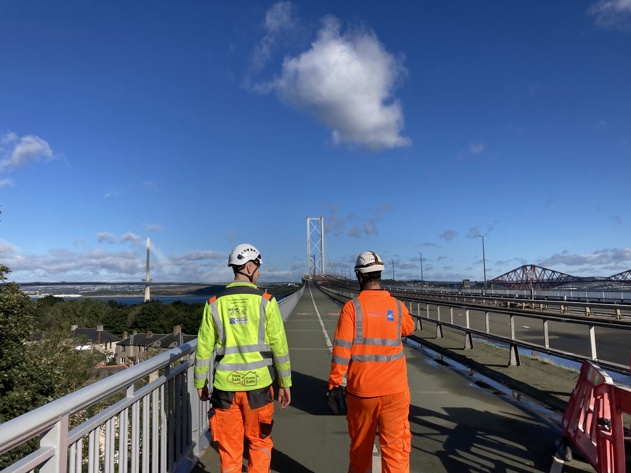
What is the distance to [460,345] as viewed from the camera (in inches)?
508

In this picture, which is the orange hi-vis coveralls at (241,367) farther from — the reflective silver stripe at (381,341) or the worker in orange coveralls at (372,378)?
the reflective silver stripe at (381,341)

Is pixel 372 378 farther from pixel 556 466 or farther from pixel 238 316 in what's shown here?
pixel 556 466

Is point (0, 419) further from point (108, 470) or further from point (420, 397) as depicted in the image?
point (108, 470)

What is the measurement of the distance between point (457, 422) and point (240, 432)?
11.8 ft

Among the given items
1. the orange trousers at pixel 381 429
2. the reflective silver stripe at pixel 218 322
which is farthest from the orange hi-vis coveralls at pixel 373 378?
the reflective silver stripe at pixel 218 322

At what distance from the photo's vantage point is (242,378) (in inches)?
141

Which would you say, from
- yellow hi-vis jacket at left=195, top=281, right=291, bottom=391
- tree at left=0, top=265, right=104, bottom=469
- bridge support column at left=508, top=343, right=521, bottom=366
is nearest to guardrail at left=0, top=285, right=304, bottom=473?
yellow hi-vis jacket at left=195, top=281, right=291, bottom=391

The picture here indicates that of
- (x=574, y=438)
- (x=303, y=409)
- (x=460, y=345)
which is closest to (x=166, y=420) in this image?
(x=303, y=409)

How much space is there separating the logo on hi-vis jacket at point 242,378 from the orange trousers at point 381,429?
79cm

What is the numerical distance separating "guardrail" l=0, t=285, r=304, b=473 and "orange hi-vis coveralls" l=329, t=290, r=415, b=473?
1.44 metres

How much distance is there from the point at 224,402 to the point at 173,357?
92 centimetres

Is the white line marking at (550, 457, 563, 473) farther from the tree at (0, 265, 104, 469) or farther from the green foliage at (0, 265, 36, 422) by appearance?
the green foliage at (0, 265, 36, 422)

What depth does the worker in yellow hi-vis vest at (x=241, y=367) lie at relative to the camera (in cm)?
357

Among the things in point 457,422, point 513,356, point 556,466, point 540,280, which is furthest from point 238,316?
point 540,280
